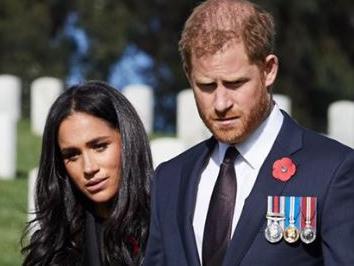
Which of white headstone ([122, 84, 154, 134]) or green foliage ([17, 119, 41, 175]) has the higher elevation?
white headstone ([122, 84, 154, 134])

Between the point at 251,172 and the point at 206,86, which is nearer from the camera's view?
the point at 206,86

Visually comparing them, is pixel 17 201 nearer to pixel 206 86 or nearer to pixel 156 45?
pixel 206 86

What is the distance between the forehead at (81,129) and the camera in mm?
4895

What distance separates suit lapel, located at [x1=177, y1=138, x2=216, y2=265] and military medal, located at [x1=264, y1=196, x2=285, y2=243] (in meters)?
0.26

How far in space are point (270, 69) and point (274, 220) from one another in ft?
1.53

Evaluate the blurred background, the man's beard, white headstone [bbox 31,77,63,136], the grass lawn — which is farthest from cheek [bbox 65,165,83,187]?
the blurred background

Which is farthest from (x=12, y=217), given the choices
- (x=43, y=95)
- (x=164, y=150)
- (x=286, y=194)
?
(x=286, y=194)

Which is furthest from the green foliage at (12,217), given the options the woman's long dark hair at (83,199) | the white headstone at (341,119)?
the white headstone at (341,119)

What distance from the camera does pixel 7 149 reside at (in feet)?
42.7

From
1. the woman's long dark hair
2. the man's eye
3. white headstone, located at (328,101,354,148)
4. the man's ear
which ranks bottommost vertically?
white headstone, located at (328,101,354,148)

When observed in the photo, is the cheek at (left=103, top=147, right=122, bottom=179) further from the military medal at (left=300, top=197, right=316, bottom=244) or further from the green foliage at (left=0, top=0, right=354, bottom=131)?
the green foliage at (left=0, top=0, right=354, bottom=131)

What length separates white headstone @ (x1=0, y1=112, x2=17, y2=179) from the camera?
42.4ft

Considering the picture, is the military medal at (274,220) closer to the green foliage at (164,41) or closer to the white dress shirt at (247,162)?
the white dress shirt at (247,162)

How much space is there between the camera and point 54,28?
3058 cm
